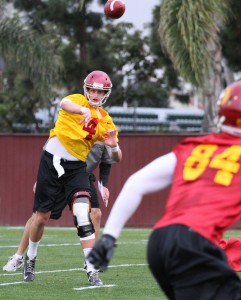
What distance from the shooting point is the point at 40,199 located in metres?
9.29

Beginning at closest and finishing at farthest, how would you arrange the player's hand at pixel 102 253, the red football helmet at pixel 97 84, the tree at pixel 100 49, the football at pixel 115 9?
the player's hand at pixel 102 253 → the red football helmet at pixel 97 84 → the football at pixel 115 9 → the tree at pixel 100 49

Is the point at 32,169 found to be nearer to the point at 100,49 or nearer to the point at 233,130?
the point at 100,49

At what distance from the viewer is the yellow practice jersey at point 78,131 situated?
30.1 feet

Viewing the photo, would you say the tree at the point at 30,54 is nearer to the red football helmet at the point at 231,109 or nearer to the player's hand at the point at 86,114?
the player's hand at the point at 86,114

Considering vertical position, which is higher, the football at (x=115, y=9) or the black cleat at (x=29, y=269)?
the football at (x=115, y=9)

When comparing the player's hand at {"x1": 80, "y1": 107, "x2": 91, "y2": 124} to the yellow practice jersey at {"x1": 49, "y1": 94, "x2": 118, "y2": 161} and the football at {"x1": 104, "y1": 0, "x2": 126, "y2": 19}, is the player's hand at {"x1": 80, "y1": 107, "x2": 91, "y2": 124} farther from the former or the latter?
the football at {"x1": 104, "y1": 0, "x2": 126, "y2": 19}

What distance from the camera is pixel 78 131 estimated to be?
30.2 feet

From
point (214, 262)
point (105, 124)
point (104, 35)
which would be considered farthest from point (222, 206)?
point (104, 35)

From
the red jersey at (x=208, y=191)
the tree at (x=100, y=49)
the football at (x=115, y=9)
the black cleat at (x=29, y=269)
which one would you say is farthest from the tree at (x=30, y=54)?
the red jersey at (x=208, y=191)

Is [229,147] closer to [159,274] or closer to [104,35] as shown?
[159,274]

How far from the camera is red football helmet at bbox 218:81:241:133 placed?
496 cm

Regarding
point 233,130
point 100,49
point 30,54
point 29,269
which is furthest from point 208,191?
point 100,49

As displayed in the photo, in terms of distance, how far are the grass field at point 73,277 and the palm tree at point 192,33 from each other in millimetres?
6035

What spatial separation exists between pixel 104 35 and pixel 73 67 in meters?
2.74
